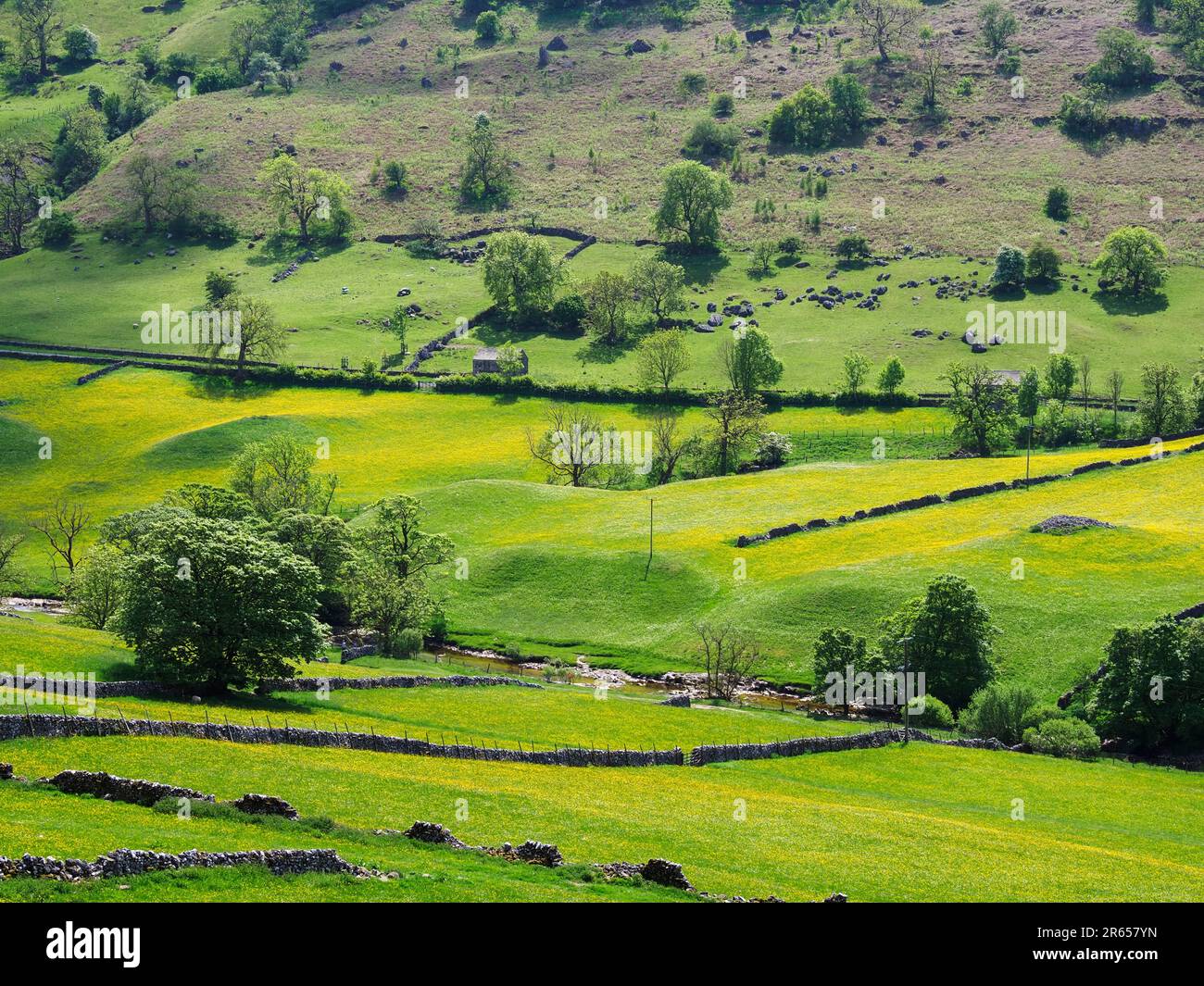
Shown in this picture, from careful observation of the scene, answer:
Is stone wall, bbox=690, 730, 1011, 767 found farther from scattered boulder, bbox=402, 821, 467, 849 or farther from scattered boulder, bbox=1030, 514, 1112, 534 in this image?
scattered boulder, bbox=1030, 514, 1112, 534

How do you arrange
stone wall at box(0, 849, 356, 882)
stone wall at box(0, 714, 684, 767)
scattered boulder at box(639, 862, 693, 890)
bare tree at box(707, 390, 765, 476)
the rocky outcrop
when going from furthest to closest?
bare tree at box(707, 390, 765, 476) < stone wall at box(0, 714, 684, 767) < the rocky outcrop < scattered boulder at box(639, 862, 693, 890) < stone wall at box(0, 849, 356, 882)

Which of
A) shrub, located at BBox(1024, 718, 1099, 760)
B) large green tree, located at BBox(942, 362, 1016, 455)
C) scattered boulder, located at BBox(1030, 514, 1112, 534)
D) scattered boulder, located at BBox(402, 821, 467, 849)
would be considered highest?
large green tree, located at BBox(942, 362, 1016, 455)

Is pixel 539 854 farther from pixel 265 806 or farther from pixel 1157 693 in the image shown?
pixel 1157 693

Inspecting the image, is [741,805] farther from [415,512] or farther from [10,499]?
[10,499]

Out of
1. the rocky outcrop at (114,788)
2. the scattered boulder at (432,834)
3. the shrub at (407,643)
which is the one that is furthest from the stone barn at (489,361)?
the rocky outcrop at (114,788)

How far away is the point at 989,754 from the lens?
291 ft

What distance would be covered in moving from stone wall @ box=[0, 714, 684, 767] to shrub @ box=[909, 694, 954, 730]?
96.5ft

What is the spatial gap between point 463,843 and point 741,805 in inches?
700

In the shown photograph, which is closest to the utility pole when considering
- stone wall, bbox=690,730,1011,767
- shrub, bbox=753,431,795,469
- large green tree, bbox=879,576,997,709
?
shrub, bbox=753,431,795,469

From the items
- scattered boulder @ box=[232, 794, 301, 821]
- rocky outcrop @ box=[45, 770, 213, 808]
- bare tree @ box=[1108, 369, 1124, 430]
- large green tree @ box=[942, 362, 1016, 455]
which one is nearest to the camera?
rocky outcrop @ box=[45, 770, 213, 808]

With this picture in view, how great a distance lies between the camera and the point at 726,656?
4360 inches

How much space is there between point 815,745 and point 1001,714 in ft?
56.3

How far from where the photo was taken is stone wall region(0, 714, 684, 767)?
53.4 m
